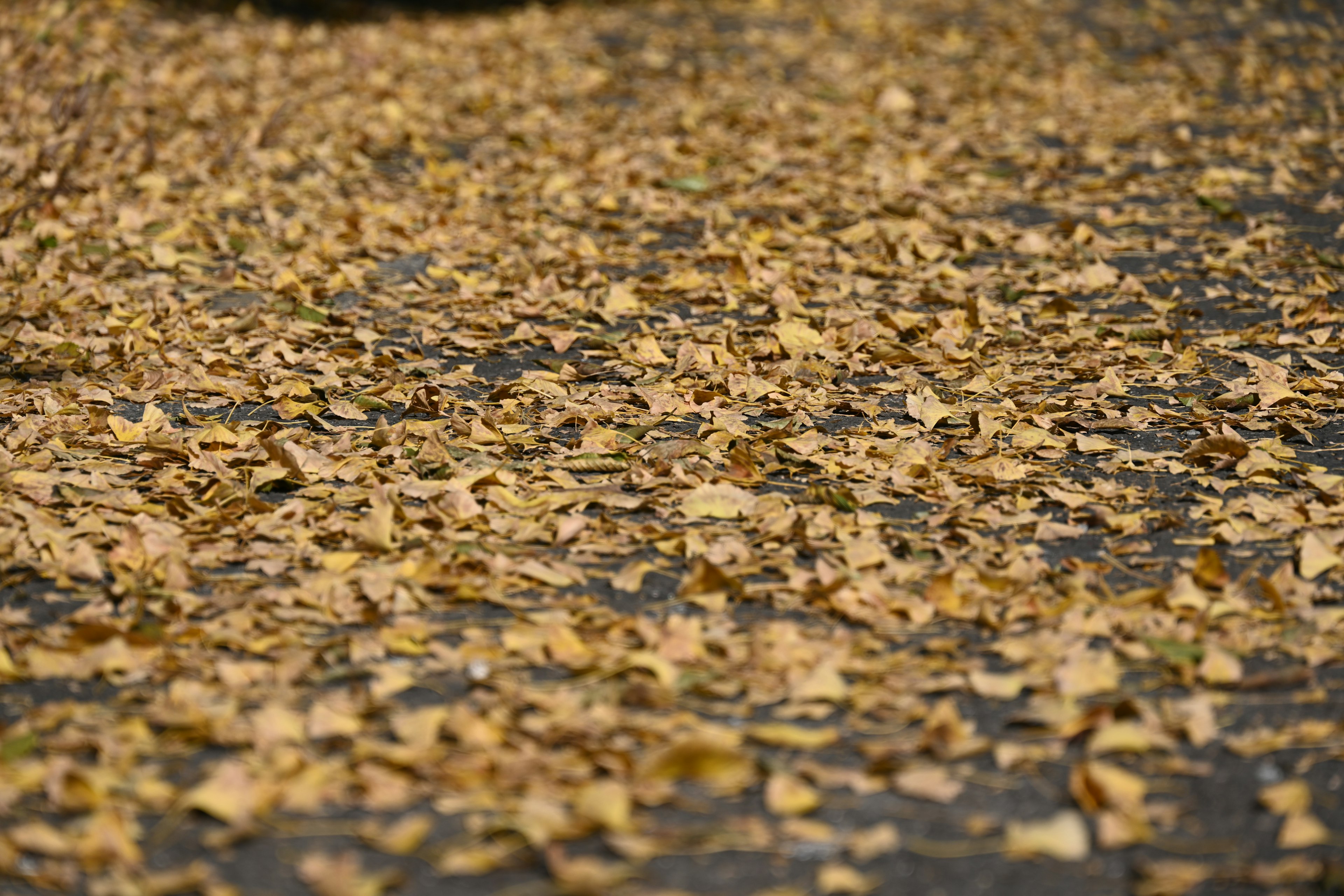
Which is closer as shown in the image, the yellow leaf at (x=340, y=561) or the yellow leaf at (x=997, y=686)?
the yellow leaf at (x=997, y=686)

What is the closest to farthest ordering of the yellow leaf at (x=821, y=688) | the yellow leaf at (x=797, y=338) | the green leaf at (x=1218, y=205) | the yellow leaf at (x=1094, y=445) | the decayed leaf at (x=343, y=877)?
the decayed leaf at (x=343, y=877)
the yellow leaf at (x=821, y=688)
the yellow leaf at (x=1094, y=445)
the yellow leaf at (x=797, y=338)
the green leaf at (x=1218, y=205)

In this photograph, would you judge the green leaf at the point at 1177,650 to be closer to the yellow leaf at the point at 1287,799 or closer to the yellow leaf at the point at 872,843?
the yellow leaf at the point at 1287,799

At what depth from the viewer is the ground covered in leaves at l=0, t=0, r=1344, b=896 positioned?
191cm

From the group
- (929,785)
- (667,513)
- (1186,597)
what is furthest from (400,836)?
(1186,597)

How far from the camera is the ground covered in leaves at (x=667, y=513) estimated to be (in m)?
1.91

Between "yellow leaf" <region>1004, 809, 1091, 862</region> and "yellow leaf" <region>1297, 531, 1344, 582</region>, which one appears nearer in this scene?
"yellow leaf" <region>1004, 809, 1091, 862</region>

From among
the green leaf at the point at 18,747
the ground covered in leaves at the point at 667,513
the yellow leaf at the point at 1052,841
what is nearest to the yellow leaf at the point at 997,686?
the ground covered in leaves at the point at 667,513

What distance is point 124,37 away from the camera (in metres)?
7.77

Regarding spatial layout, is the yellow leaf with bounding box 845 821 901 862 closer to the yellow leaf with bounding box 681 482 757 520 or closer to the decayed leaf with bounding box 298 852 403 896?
the decayed leaf with bounding box 298 852 403 896

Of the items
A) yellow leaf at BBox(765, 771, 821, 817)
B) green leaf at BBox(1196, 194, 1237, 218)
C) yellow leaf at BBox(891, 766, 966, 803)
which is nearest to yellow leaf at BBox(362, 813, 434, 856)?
yellow leaf at BBox(765, 771, 821, 817)

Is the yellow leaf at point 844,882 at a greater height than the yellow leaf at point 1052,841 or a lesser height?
lesser

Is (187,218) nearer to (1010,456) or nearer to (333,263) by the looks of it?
(333,263)

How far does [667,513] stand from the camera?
114 inches

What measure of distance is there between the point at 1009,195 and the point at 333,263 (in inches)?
119
